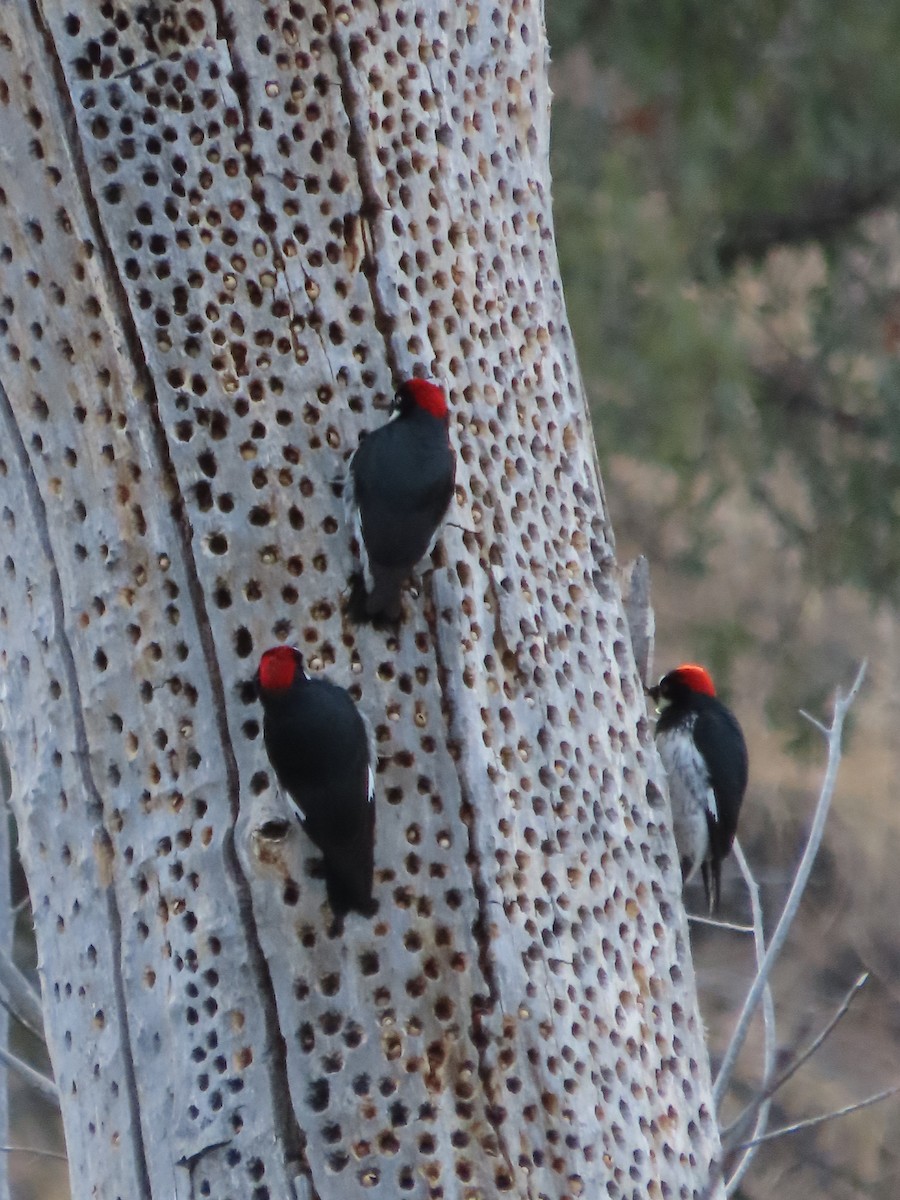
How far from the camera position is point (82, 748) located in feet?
8.56

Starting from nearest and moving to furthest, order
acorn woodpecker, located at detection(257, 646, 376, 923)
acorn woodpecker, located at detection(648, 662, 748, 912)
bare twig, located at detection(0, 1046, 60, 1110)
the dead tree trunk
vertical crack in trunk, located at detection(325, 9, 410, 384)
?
1. acorn woodpecker, located at detection(257, 646, 376, 923)
2. the dead tree trunk
3. vertical crack in trunk, located at detection(325, 9, 410, 384)
4. bare twig, located at detection(0, 1046, 60, 1110)
5. acorn woodpecker, located at detection(648, 662, 748, 912)

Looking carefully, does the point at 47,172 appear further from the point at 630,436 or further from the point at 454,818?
the point at 630,436

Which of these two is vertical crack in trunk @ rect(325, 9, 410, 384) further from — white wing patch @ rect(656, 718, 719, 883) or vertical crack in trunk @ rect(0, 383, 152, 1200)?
white wing patch @ rect(656, 718, 719, 883)

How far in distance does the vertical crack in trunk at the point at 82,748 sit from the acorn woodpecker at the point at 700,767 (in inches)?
66.4

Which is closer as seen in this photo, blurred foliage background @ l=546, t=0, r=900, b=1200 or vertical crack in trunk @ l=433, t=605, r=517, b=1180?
vertical crack in trunk @ l=433, t=605, r=517, b=1180

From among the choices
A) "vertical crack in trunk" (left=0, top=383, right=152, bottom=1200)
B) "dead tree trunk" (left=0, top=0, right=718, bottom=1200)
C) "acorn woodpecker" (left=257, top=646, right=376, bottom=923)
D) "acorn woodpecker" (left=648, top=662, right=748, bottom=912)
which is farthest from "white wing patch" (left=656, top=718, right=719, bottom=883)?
"vertical crack in trunk" (left=0, top=383, right=152, bottom=1200)

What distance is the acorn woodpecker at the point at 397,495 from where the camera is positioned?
96.7 inches

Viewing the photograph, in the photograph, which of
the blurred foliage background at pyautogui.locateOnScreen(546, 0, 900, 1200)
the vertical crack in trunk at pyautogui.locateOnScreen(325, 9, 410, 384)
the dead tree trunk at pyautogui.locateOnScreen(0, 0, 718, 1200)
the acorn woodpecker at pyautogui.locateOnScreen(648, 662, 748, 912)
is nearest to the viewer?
the dead tree trunk at pyautogui.locateOnScreen(0, 0, 718, 1200)

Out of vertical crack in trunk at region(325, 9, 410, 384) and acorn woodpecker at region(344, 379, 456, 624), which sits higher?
vertical crack in trunk at region(325, 9, 410, 384)

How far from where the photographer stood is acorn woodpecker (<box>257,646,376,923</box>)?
238 centimetres

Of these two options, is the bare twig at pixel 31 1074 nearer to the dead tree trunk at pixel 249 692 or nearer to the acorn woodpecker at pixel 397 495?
the dead tree trunk at pixel 249 692

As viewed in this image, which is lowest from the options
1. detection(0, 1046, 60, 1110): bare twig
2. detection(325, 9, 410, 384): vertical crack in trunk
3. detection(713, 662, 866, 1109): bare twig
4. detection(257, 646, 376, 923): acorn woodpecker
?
detection(0, 1046, 60, 1110): bare twig

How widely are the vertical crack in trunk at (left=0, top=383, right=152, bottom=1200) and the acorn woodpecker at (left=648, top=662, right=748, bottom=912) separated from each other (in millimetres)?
1686

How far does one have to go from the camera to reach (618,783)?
2771mm
